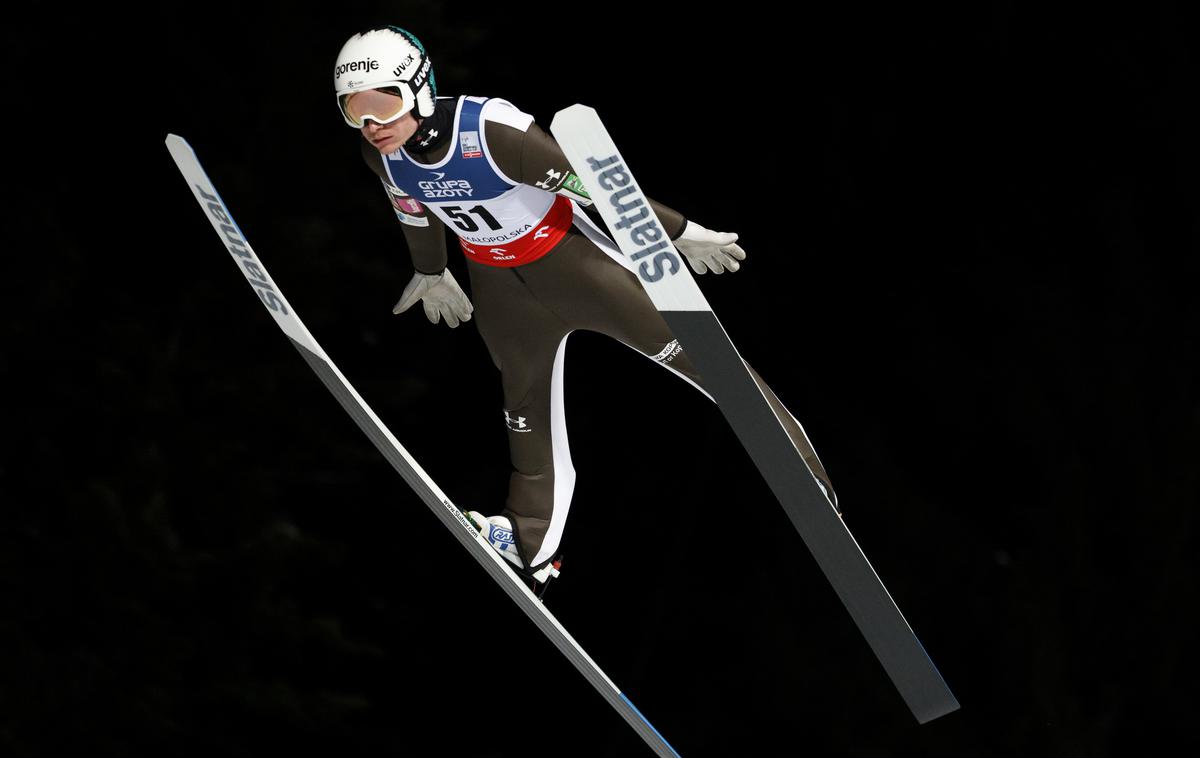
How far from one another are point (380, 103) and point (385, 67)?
6cm

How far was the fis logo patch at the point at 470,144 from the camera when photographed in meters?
3.15

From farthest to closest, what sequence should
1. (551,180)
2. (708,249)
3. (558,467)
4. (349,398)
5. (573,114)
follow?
(558,467), (349,398), (708,249), (551,180), (573,114)

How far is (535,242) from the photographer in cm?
330

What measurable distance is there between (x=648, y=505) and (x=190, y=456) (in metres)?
1.38

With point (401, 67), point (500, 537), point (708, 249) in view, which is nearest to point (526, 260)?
point (708, 249)

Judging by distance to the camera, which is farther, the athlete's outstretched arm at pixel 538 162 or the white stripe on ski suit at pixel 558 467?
the white stripe on ski suit at pixel 558 467

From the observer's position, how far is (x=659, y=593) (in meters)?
5.57

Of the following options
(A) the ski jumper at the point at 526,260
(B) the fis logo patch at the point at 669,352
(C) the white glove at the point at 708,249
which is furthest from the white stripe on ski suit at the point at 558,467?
(C) the white glove at the point at 708,249

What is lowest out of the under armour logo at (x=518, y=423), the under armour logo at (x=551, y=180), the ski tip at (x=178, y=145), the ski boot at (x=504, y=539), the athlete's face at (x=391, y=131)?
the ski boot at (x=504, y=539)

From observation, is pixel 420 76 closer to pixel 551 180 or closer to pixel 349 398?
pixel 551 180

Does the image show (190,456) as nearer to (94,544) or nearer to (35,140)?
(94,544)

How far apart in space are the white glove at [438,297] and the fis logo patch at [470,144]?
440 millimetres

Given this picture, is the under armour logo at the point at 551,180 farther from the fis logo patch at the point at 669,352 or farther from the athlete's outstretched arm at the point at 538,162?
the fis logo patch at the point at 669,352

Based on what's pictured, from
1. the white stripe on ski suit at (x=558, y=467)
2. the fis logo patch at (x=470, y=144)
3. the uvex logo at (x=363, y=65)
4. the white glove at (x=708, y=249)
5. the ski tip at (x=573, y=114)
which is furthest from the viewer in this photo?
the white stripe on ski suit at (x=558, y=467)
